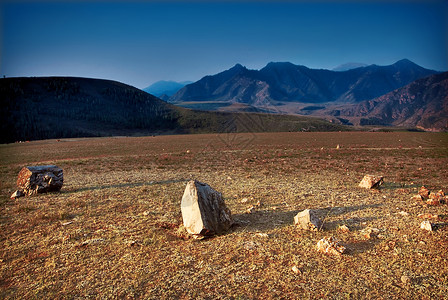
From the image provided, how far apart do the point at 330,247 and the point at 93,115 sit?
147583mm

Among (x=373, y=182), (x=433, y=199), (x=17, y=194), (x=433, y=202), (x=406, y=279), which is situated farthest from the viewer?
(x=373, y=182)

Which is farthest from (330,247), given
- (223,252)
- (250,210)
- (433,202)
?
(433,202)

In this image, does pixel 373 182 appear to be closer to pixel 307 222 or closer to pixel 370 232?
pixel 370 232

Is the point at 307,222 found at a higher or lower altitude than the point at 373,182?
higher

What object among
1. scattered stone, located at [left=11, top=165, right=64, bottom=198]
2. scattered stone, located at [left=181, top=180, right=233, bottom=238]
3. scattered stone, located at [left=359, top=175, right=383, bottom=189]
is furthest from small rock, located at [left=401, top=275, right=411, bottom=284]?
scattered stone, located at [left=11, top=165, right=64, bottom=198]

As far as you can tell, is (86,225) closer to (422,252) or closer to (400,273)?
(400,273)

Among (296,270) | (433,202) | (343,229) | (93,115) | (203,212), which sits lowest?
(433,202)

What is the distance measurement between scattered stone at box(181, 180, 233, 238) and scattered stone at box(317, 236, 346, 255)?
2.52m

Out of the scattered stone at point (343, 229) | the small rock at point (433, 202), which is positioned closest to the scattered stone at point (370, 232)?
the scattered stone at point (343, 229)

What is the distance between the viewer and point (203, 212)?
6.55 m

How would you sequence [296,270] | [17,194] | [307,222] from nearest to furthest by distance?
1. [296,270]
2. [307,222]
3. [17,194]

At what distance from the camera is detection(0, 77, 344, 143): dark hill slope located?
108188mm

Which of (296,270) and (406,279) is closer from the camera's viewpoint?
(406,279)

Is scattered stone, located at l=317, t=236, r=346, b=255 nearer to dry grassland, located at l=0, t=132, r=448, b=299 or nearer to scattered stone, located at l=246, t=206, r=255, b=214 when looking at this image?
dry grassland, located at l=0, t=132, r=448, b=299
